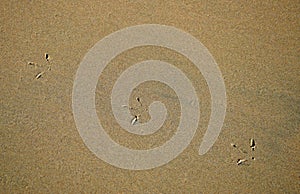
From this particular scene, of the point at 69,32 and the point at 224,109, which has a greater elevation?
the point at 69,32

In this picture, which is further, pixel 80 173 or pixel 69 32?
pixel 69 32

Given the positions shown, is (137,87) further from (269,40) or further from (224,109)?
(269,40)

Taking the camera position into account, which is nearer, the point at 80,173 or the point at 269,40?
the point at 80,173

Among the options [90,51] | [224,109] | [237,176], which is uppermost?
[90,51]

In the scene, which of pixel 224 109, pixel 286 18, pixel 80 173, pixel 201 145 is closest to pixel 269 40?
pixel 286 18

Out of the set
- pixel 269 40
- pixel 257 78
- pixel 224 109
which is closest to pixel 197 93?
pixel 224 109

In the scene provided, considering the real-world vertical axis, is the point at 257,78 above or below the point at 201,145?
above

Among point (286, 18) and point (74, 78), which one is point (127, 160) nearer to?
point (74, 78)
